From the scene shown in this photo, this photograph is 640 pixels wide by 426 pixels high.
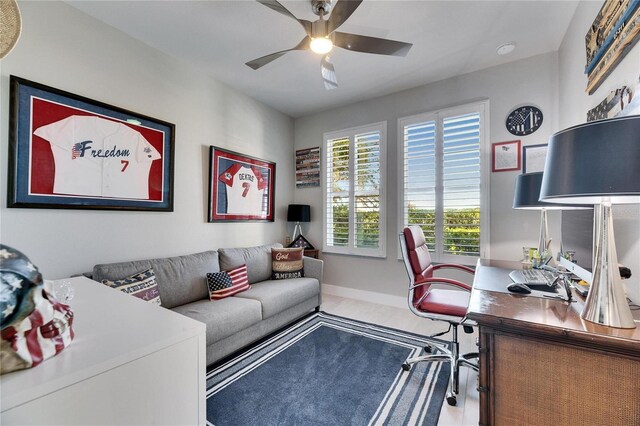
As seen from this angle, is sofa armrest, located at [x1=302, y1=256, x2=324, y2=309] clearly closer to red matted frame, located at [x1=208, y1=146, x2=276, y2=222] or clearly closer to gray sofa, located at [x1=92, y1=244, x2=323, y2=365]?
gray sofa, located at [x1=92, y1=244, x2=323, y2=365]

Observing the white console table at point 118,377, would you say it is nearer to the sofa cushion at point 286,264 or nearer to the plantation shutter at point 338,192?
the sofa cushion at point 286,264

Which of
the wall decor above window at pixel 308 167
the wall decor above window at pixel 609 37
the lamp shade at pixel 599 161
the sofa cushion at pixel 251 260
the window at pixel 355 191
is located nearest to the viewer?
the lamp shade at pixel 599 161

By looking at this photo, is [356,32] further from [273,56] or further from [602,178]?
[602,178]

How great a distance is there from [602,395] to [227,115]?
3.67 m

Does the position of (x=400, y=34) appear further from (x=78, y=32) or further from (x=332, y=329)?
(x=332, y=329)

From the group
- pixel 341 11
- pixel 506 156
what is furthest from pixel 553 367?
pixel 506 156

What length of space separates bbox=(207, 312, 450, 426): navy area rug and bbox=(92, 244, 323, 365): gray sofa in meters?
0.19

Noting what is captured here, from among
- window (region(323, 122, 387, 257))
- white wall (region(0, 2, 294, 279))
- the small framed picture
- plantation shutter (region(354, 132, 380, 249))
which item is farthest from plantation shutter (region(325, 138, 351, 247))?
the small framed picture

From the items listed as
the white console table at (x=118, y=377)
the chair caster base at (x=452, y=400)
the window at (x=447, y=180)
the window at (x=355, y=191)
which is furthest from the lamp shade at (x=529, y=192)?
the white console table at (x=118, y=377)

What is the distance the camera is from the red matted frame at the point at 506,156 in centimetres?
280

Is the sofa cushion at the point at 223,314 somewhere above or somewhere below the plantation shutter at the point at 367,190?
below

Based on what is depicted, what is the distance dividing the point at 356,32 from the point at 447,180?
1860 millimetres

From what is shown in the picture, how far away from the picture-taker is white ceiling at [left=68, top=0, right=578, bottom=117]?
6.82ft

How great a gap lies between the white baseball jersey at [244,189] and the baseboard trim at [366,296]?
1.55 metres
